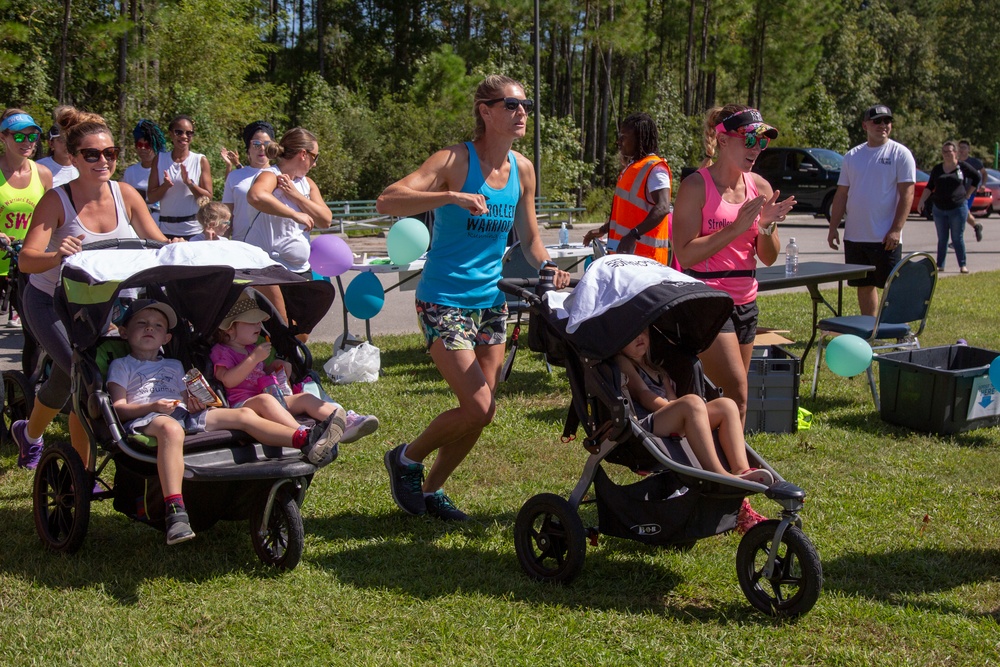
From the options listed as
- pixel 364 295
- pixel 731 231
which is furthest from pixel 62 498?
pixel 364 295

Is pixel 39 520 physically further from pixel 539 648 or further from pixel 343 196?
pixel 343 196

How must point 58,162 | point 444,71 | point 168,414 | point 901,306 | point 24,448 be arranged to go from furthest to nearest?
point 444,71 → point 58,162 → point 901,306 → point 24,448 → point 168,414

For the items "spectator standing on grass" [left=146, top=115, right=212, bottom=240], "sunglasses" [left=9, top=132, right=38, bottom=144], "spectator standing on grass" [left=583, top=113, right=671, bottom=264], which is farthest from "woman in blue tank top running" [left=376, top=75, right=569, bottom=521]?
"spectator standing on grass" [left=146, top=115, right=212, bottom=240]

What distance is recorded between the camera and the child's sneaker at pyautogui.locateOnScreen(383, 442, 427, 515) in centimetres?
523

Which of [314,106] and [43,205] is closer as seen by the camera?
[43,205]

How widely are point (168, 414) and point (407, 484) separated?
1337 millimetres

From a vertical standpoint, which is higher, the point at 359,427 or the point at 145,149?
the point at 145,149

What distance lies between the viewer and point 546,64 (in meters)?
40.0

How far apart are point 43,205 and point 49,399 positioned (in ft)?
3.47

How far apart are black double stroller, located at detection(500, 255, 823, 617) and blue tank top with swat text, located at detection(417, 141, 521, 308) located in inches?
8.8

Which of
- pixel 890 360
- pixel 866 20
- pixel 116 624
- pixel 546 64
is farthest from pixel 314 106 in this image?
pixel 866 20

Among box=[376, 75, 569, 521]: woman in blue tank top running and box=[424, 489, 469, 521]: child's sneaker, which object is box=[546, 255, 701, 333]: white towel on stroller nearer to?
box=[376, 75, 569, 521]: woman in blue tank top running

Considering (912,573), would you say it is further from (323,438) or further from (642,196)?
(642,196)

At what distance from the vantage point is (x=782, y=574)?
3.98 meters
